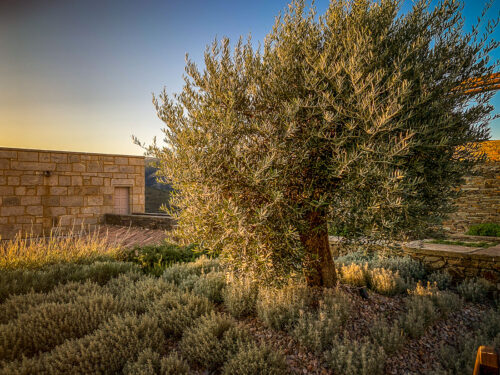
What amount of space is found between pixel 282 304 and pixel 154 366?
1.74 meters

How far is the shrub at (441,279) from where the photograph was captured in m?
5.25

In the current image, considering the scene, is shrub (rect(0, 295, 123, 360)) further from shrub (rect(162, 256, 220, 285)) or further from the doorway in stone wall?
the doorway in stone wall

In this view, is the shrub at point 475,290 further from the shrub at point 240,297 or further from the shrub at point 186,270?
the shrub at point 186,270

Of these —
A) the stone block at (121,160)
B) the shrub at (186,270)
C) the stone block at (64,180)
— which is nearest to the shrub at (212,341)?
the shrub at (186,270)

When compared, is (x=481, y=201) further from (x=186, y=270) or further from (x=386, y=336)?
(x=186, y=270)

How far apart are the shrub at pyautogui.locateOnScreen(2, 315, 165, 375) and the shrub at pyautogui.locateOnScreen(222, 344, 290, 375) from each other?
98 cm

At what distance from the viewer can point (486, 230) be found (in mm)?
9031

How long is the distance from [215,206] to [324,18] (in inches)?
118

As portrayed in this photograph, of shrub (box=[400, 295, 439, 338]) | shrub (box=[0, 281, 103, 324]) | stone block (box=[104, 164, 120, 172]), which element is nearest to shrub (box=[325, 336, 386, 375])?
shrub (box=[400, 295, 439, 338])

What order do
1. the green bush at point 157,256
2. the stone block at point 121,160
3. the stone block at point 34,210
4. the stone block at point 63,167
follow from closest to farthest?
the green bush at point 157,256, the stone block at point 34,210, the stone block at point 63,167, the stone block at point 121,160

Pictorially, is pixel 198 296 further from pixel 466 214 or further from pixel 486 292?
pixel 466 214

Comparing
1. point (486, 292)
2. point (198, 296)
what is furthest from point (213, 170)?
point (486, 292)

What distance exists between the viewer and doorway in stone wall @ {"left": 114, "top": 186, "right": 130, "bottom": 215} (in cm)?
1328

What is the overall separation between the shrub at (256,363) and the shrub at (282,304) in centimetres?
60
